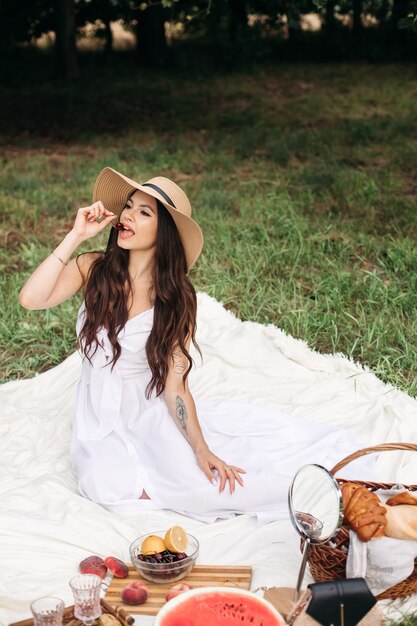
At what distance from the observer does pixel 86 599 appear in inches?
105

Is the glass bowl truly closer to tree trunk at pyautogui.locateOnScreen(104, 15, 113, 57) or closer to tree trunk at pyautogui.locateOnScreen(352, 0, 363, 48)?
tree trunk at pyautogui.locateOnScreen(104, 15, 113, 57)

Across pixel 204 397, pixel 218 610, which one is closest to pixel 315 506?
pixel 218 610

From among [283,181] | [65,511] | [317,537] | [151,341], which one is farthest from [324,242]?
[317,537]

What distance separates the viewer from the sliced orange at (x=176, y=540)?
10.3 feet

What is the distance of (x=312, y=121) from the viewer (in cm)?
1130

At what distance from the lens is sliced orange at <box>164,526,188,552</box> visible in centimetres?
313

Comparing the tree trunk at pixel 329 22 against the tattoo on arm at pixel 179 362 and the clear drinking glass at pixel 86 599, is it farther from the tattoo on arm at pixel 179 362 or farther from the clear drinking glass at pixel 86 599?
the clear drinking glass at pixel 86 599

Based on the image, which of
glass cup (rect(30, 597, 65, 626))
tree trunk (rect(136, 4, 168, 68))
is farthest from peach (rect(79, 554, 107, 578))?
tree trunk (rect(136, 4, 168, 68))

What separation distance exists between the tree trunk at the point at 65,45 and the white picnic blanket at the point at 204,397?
8963 millimetres

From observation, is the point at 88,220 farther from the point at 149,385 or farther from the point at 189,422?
the point at 189,422

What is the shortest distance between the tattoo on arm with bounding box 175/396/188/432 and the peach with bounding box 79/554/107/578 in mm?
828

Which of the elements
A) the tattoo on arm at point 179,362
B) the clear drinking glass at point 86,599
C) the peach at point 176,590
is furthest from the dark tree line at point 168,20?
the clear drinking glass at point 86,599

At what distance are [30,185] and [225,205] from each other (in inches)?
80.6

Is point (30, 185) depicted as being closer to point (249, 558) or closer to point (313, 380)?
point (313, 380)
